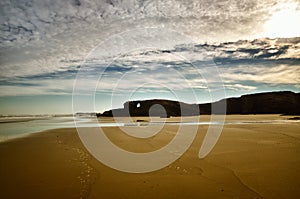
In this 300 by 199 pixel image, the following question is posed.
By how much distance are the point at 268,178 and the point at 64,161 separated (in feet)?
21.5

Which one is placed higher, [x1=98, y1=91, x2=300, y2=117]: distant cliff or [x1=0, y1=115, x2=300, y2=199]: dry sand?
[x1=98, y1=91, x2=300, y2=117]: distant cliff

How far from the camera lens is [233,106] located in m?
73.2

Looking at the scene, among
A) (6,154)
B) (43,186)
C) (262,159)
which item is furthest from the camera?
(6,154)

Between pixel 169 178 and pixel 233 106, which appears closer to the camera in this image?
pixel 169 178

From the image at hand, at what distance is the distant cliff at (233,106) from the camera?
65.2 meters

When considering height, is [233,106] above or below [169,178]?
above

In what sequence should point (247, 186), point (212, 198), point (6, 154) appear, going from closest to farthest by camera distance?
point (212, 198) → point (247, 186) → point (6, 154)

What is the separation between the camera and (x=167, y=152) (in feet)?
32.4

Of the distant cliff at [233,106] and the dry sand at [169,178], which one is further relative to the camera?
the distant cliff at [233,106]

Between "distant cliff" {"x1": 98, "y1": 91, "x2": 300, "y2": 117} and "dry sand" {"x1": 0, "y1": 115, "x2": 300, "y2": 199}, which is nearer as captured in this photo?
"dry sand" {"x1": 0, "y1": 115, "x2": 300, "y2": 199}

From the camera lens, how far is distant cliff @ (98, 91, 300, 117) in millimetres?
65250

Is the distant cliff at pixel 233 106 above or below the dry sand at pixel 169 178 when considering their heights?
above

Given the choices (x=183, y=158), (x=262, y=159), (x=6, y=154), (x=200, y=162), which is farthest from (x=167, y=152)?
(x=6, y=154)

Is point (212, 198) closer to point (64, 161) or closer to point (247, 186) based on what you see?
point (247, 186)
